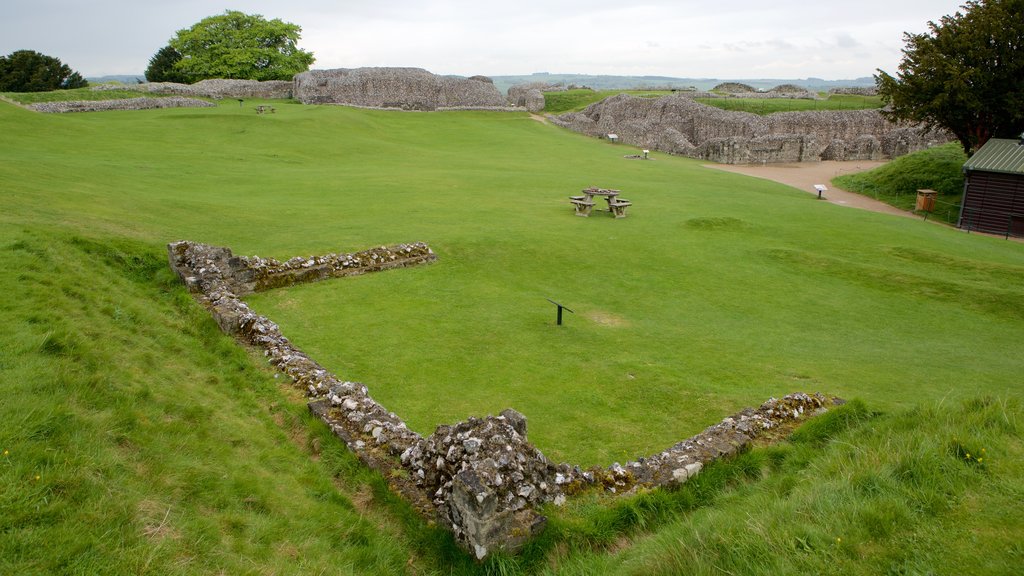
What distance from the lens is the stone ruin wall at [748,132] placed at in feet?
148

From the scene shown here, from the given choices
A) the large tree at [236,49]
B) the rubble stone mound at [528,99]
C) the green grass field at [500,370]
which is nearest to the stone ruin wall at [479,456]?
the green grass field at [500,370]

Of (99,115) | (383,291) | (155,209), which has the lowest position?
(383,291)

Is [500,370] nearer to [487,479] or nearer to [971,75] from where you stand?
[487,479]

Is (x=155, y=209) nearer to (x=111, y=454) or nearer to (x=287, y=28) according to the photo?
(x=111, y=454)

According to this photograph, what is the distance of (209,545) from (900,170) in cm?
3951

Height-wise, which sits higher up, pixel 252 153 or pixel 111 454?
pixel 252 153

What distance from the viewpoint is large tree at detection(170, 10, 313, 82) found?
216 feet

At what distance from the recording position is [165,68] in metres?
69.8

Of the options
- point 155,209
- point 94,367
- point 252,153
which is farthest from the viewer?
point 252,153

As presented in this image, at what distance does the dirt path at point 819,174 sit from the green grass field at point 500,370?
18.4 ft

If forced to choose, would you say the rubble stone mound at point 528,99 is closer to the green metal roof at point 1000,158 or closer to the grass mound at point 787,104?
the grass mound at point 787,104

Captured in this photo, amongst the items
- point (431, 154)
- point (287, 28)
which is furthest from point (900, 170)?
point (287, 28)

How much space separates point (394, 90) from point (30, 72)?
3226 cm

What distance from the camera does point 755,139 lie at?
146ft
